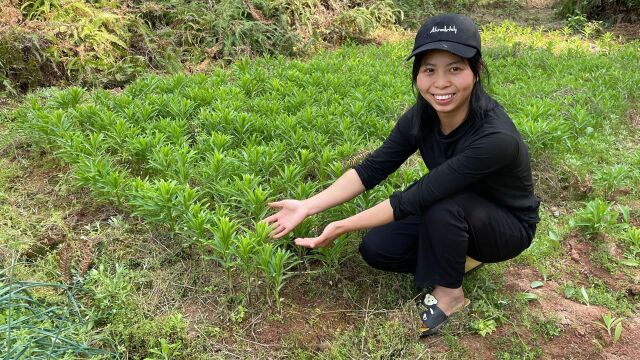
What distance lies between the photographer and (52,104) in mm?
5191

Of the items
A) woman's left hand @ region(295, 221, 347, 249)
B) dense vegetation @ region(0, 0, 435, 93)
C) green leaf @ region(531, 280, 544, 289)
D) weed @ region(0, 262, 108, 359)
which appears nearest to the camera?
weed @ region(0, 262, 108, 359)

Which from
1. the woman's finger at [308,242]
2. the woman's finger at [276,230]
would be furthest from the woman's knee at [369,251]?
the woman's finger at [276,230]

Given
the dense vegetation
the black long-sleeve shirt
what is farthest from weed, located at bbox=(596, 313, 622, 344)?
the dense vegetation

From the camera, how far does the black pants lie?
2.74 m

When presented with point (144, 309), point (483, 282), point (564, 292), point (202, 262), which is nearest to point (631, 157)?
point (564, 292)

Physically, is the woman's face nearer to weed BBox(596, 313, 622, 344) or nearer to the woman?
the woman

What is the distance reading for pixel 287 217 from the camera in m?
3.08

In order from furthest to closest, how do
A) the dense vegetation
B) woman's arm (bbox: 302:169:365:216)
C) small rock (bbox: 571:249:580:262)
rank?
the dense vegetation
small rock (bbox: 571:249:580:262)
woman's arm (bbox: 302:169:365:216)

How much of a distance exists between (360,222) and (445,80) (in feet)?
2.84

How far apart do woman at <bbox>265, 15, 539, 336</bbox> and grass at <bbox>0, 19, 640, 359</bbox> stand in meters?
0.24

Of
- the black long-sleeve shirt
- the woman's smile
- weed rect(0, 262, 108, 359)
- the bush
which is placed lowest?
the bush

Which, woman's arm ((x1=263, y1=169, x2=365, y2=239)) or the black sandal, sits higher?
woman's arm ((x1=263, y1=169, x2=365, y2=239))

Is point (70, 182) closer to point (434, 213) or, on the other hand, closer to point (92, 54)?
point (434, 213)

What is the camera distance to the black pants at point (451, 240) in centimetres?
274
